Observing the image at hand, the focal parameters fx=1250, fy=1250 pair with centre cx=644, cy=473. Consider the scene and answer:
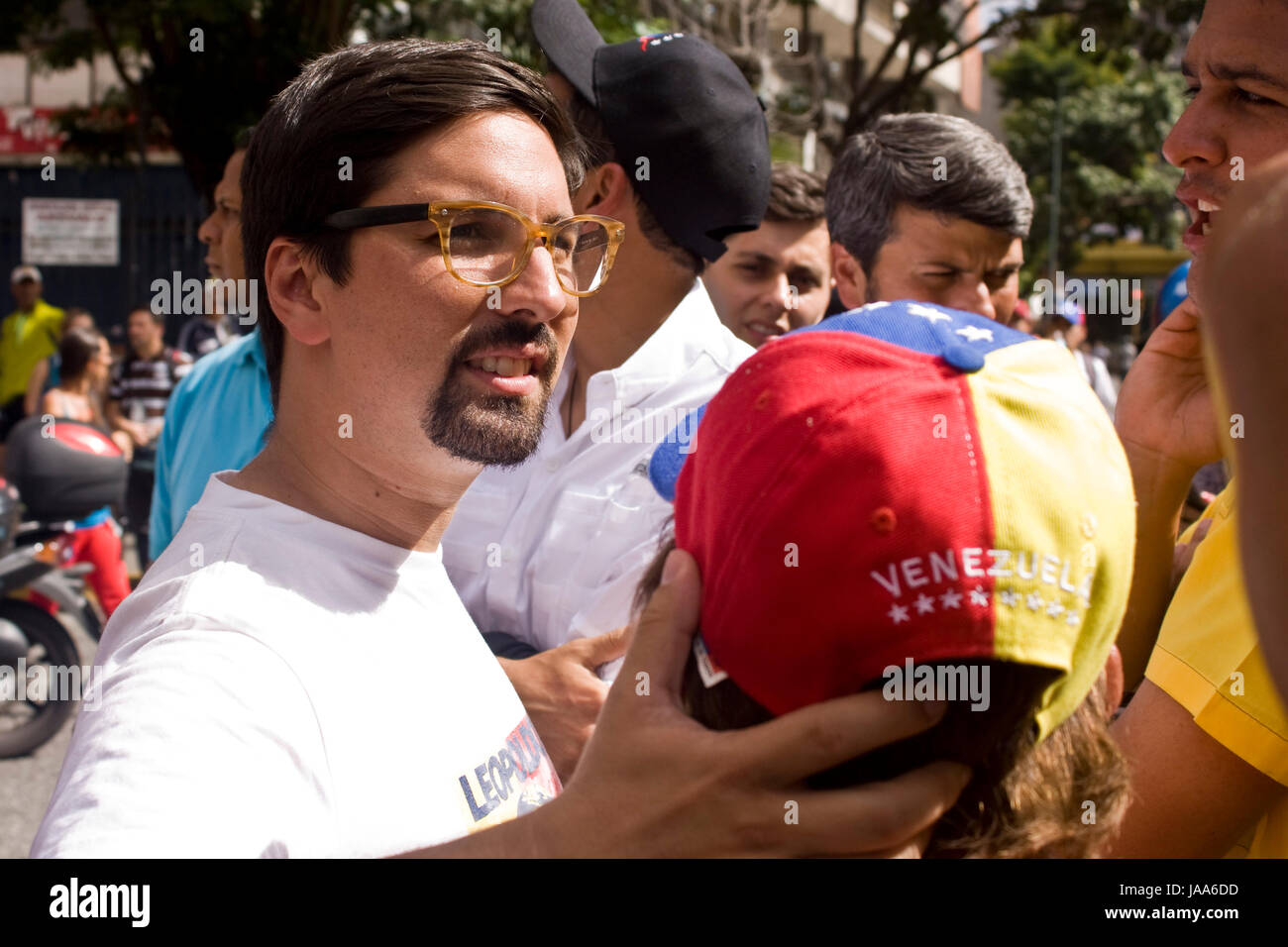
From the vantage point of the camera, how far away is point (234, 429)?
3160 mm

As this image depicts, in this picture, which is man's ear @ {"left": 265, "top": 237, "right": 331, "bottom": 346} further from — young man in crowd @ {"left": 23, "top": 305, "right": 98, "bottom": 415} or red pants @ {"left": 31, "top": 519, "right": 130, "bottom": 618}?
young man in crowd @ {"left": 23, "top": 305, "right": 98, "bottom": 415}

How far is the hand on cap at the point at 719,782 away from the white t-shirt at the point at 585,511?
97cm

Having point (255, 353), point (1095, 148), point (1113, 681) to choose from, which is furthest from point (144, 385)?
point (1095, 148)

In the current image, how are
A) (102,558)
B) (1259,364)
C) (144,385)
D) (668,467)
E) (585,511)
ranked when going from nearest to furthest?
(1259,364) → (668,467) → (585,511) → (102,558) → (144,385)

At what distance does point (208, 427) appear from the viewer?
3229mm

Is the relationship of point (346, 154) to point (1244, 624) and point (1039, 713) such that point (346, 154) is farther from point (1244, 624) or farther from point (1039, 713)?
point (1244, 624)

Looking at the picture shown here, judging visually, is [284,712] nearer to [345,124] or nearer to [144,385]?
[345,124]

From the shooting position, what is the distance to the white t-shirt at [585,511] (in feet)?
7.09

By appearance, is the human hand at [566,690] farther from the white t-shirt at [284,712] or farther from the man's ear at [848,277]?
the man's ear at [848,277]

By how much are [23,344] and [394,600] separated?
11.7 m

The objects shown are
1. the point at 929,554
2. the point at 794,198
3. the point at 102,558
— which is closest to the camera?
the point at 929,554

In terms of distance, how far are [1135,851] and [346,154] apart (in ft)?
4.60

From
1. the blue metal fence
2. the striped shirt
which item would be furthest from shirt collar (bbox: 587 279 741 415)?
the blue metal fence

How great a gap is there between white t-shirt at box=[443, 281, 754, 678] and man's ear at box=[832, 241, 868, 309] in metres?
0.80
